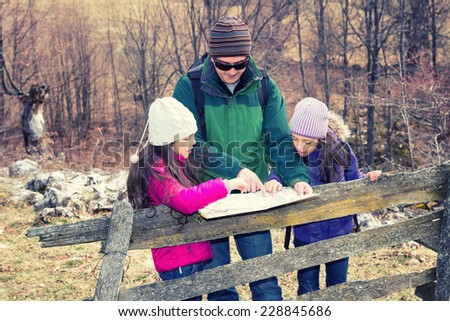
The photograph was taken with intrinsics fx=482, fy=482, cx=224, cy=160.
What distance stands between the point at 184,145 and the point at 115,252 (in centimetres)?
80

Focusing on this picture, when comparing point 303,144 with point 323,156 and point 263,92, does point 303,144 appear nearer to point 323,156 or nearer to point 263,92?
point 323,156

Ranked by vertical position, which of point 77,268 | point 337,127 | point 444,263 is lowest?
point 77,268

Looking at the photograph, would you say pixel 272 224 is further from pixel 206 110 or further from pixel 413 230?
pixel 413 230

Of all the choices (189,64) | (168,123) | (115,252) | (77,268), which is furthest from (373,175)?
(189,64)

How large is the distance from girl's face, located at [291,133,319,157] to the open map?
15.7 inches

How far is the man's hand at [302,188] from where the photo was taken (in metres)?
3.30

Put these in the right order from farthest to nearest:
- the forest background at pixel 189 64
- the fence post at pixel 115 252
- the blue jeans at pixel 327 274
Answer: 1. the forest background at pixel 189 64
2. the blue jeans at pixel 327 274
3. the fence post at pixel 115 252

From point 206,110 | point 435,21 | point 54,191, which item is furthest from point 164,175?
point 435,21

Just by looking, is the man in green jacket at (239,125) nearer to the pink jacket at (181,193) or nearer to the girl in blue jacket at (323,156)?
the girl in blue jacket at (323,156)

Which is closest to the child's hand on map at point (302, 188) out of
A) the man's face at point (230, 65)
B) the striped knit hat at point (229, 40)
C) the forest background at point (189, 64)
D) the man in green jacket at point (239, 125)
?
the man in green jacket at point (239, 125)

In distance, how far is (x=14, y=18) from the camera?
896 inches

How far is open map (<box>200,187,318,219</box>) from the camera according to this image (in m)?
3.08

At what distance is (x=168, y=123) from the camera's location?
120 inches

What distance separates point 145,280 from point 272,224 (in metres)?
3.33
